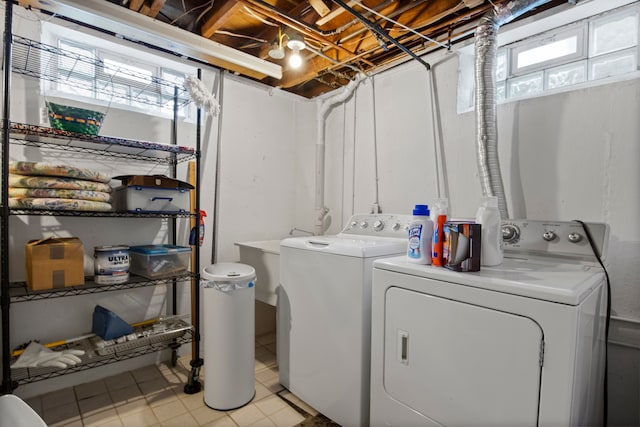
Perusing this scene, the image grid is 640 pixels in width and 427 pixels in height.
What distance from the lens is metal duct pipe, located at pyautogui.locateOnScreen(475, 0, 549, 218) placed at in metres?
1.66

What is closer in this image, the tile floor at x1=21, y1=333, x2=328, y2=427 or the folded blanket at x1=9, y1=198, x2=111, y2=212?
the folded blanket at x1=9, y1=198, x2=111, y2=212

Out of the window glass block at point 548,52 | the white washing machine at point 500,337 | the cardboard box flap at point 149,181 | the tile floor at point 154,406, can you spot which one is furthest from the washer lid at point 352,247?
the window glass block at point 548,52

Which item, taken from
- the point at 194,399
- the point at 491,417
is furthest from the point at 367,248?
the point at 194,399

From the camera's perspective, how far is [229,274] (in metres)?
1.79

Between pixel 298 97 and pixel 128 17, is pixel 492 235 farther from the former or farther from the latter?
pixel 298 97

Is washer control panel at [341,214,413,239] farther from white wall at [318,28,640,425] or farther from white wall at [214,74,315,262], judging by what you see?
white wall at [214,74,315,262]

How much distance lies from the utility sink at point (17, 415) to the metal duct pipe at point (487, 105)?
186 cm

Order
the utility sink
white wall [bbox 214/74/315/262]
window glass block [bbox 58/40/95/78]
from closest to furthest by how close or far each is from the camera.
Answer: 1. the utility sink
2. window glass block [bbox 58/40/95/78]
3. white wall [bbox 214/74/315/262]

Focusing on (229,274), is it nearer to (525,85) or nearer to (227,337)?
(227,337)

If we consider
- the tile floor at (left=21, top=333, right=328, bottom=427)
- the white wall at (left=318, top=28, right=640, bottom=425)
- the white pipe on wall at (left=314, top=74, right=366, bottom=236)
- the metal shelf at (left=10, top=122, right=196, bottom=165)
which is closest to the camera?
the white wall at (left=318, top=28, right=640, bottom=425)

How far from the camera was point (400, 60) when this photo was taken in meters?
2.35

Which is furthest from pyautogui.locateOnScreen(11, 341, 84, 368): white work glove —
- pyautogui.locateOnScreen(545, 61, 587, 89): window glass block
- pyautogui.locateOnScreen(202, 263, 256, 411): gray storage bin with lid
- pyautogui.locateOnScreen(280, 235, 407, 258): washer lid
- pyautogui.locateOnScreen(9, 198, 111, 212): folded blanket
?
pyautogui.locateOnScreen(545, 61, 587, 89): window glass block

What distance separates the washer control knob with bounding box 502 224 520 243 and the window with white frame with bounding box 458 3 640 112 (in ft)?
2.68

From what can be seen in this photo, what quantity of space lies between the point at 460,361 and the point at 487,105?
132cm
